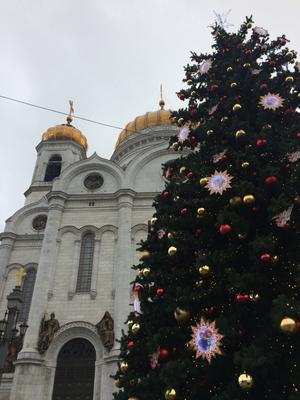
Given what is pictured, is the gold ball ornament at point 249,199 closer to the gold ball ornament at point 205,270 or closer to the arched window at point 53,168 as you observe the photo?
the gold ball ornament at point 205,270

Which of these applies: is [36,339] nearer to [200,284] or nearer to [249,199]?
[200,284]

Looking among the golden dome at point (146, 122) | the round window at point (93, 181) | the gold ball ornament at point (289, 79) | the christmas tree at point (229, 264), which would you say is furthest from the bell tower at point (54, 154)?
the gold ball ornament at point (289, 79)

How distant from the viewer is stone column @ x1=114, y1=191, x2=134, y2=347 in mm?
18336

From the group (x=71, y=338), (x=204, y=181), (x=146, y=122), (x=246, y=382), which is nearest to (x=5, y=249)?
(x=71, y=338)

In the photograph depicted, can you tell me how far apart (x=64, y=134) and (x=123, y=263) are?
16322 mm

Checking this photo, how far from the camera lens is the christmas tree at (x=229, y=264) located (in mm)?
4504

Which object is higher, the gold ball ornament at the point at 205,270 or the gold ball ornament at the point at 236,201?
the gold ball ornament at the point at 236,201

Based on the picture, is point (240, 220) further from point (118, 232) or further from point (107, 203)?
point (107, 203)

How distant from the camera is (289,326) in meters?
4.08

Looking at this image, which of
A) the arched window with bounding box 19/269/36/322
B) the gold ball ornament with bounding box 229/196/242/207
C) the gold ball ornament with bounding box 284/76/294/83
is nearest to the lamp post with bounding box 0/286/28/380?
the gold ball ornament with bounding box 229/196/242/207

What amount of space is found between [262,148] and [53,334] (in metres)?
15.0

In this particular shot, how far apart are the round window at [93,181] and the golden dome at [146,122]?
8047 mm

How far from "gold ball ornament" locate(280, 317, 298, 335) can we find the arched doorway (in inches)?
604

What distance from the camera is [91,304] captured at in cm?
1902
